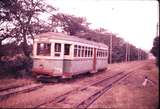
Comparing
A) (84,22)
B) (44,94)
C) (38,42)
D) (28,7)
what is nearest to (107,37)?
(84,22)

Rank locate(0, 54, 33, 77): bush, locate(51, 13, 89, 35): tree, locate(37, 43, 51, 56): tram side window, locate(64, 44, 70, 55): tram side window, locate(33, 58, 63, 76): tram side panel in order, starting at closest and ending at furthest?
locate(33, 58, 63, 76): tram side panel
locate(37, 43, 51, 56): tram side window
locate(64, 44, 70, 55): tram side window
locate(0, 54, 33, 77): bush
locate(51, 13, 89, 35): tree

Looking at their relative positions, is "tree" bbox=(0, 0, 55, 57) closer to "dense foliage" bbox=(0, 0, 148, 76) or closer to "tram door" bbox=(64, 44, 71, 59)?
"dense foliage" bbox=(0, 0, 148, 76)

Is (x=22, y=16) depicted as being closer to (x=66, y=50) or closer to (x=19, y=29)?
(x=19, y=29)

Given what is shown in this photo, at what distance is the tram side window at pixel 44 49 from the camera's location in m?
15.1

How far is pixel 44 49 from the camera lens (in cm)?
1531

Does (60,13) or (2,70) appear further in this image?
(60,13)

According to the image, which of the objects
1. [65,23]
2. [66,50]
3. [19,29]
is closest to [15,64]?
[19,29]

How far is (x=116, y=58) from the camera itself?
57.6 meters

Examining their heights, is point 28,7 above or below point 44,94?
above

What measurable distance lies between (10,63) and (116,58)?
134 feet

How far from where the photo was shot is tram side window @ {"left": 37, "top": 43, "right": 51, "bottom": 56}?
1515 centimetres

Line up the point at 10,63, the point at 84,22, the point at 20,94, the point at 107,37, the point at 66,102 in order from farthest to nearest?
the point at 107,37 < the point at 84,22 < the point at 10,63 < the point at 20,94 < the point at 66,102

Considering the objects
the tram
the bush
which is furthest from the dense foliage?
the tram

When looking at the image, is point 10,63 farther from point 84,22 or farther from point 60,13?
point 84,22
